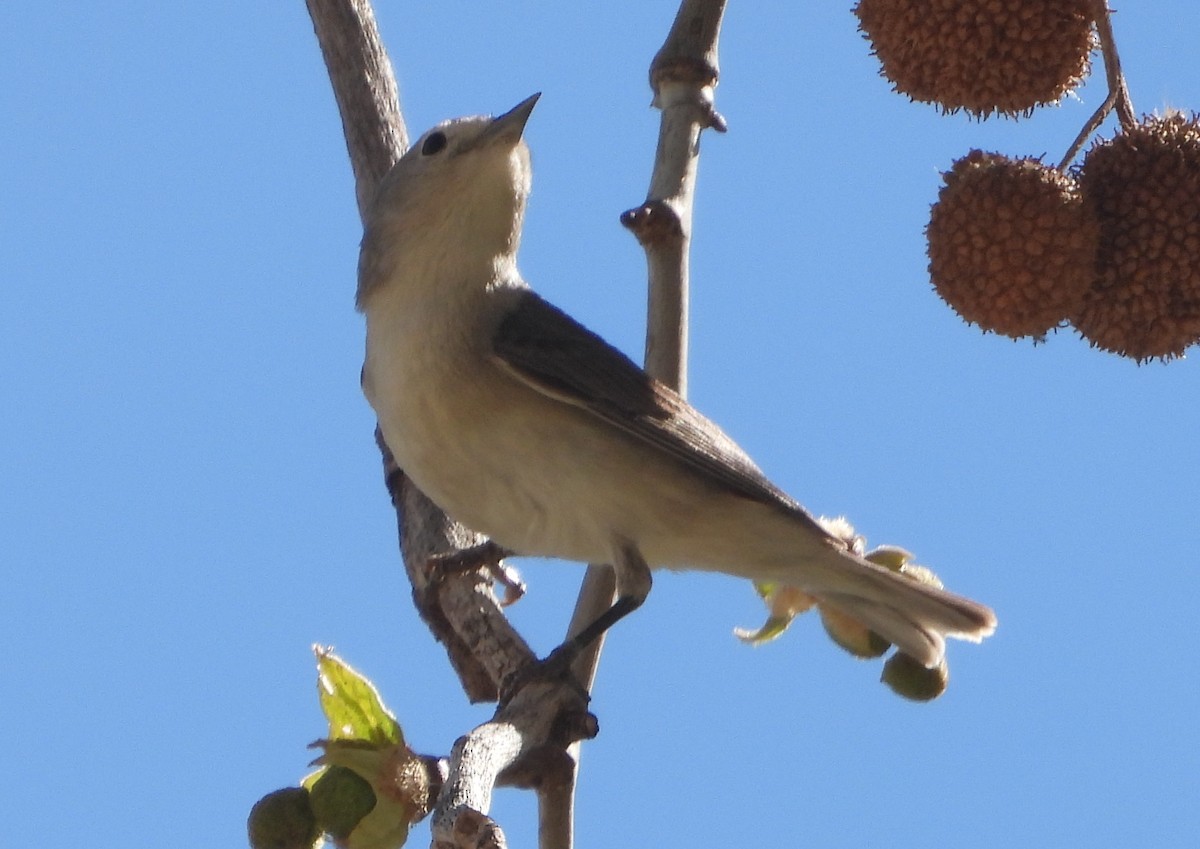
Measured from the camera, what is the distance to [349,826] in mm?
3260

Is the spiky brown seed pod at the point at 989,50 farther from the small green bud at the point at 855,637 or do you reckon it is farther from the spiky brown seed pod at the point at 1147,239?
the small green bud at the point at 855,637

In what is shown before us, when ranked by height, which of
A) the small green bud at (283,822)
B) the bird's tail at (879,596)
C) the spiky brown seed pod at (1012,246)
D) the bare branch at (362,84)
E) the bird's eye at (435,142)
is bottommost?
the small green bud at (283,822)

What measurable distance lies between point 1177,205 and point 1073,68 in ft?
1.32

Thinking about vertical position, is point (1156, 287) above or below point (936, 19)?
below

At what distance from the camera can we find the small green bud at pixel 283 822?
3.23 m

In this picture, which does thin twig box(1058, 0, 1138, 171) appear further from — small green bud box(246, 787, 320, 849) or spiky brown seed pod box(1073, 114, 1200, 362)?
small green bud box(246, 787, 320, 849)

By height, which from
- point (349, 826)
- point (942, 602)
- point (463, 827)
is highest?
point (942, 602)

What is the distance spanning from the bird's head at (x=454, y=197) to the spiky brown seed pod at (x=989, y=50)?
4.93 ft

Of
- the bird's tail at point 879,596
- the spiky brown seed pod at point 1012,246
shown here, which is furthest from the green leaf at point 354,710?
the spiky brown seed pod at point 1012,246

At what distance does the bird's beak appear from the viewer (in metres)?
4.71

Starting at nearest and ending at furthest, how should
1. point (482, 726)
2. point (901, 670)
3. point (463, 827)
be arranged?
point (463, 827) < point (482, 726) < point (901, 670)

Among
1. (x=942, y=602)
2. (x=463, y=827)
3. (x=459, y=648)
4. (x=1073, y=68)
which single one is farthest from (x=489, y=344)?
(x=463, y=827)

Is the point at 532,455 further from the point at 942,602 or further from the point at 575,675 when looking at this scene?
the point at 942,602

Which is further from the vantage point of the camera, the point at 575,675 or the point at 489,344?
the point at 489,344
